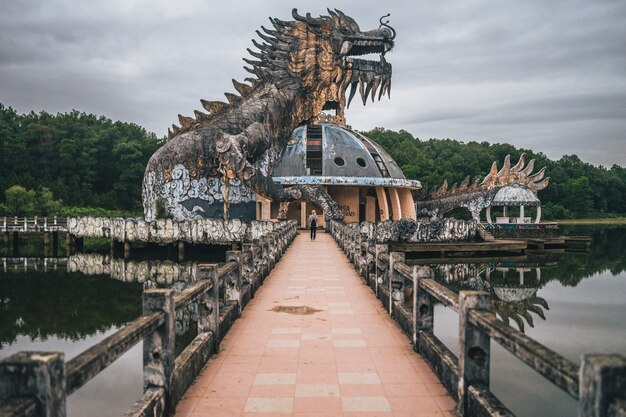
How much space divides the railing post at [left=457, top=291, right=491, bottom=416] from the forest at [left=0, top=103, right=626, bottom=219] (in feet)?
162

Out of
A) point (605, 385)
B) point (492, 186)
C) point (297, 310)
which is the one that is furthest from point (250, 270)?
point (492, 186)

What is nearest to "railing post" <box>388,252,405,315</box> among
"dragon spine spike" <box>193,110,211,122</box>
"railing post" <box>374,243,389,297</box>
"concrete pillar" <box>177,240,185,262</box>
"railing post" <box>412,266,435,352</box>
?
"railing post" <box>374,243,389,297</box>

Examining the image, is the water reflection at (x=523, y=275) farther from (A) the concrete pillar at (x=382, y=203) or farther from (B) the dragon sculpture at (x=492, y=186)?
(A) the concrete pillar at (x=382, y=203)

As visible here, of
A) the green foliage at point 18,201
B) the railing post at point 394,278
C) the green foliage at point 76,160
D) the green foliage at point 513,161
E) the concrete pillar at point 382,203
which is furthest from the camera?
the green foliage at point 513,161

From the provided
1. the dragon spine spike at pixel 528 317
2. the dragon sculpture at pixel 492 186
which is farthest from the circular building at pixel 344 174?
the dragon spine spike at pixel 528 317

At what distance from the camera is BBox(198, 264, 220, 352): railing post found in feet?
23.6

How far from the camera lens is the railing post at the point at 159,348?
497 cm

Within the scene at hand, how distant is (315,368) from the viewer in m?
6.50

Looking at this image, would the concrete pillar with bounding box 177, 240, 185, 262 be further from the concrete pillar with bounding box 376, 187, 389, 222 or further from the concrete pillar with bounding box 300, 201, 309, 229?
the concrete pillar with bounding box 376, 187, 389, 222

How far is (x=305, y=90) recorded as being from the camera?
35.2m

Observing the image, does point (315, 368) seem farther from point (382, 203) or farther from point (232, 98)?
point (382, 203)

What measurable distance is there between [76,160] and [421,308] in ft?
208

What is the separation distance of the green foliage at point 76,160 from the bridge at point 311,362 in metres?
52.5

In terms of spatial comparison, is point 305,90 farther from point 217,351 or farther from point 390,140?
point 390,140
